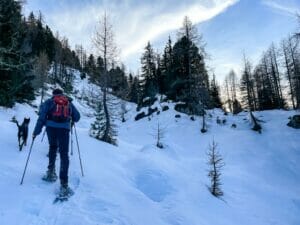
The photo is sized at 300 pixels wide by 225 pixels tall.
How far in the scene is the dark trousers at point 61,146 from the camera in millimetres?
6191

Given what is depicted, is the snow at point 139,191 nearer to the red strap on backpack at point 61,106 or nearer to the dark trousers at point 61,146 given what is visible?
the dark trousers at point 61,146

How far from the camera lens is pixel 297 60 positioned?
45.1 m

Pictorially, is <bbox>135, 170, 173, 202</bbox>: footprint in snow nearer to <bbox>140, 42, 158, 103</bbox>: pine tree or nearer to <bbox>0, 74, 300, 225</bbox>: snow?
<bbox>0, 74, 300, 225</bbox>: snow

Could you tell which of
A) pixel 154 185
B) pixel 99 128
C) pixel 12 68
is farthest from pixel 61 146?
pixel 12 68

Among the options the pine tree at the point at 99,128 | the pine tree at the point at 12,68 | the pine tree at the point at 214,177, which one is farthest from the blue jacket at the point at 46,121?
the pine tree at the point at 99,128

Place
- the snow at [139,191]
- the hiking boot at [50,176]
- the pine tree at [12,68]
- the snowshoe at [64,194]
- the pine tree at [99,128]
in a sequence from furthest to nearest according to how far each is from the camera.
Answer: the pine tree at [99,128] < the pine tree at [12,68] < the hiking boot at [50,176] < the snowshoe at [64,194] < the snow at [139,191]

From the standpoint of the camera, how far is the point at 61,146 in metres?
6.39

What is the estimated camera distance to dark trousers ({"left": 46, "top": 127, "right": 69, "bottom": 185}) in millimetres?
6191

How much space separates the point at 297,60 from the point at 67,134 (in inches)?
1877

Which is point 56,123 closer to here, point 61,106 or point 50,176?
point 61,106

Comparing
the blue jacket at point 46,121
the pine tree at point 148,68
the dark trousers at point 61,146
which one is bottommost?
the dark trousers at point 61,146

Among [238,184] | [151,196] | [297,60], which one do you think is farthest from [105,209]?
[297,60]

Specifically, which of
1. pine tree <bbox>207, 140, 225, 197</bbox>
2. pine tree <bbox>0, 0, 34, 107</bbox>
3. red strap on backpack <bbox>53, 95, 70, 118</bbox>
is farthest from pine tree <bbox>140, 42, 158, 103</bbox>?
red strap on backpack <bbox>53, 95, 70, 118</bbox>

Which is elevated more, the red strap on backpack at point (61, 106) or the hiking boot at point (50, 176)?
the red strap on backpack at point (61, 106)
